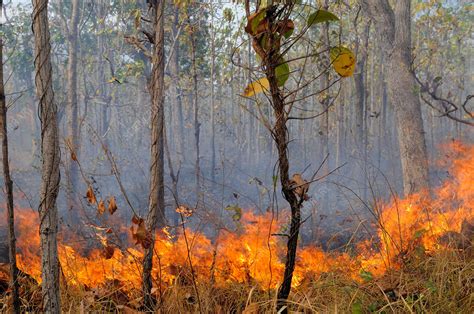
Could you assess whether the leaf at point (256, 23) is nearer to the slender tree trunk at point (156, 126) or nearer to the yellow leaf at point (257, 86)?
the yellow leaf at point (257, 86)

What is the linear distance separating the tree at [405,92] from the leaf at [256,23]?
23.0 ft

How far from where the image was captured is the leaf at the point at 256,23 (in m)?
1.50

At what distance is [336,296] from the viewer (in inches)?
104

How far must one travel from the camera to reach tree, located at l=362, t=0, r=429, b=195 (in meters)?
7.91

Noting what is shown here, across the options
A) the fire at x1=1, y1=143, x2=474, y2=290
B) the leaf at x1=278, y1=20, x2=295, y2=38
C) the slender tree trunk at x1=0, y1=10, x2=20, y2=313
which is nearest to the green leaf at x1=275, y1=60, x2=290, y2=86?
the leaf at x1=278, y1=20, x2=295, y2=38

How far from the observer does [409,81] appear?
26.1ft

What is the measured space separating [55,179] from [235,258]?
222 centimetres

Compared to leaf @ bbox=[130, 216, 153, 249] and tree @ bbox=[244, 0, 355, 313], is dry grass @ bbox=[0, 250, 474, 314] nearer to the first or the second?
leaf @ bbox=[130, 216, 153, 249]

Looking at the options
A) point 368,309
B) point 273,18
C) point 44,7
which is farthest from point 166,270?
point 273,18

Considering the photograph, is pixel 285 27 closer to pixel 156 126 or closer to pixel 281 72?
pixel 281 72

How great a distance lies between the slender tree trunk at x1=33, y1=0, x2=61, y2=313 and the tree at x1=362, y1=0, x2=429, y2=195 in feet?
22.4

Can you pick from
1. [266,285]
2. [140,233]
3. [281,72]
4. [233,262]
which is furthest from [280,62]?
[233,262]

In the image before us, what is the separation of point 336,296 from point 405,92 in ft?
20.2

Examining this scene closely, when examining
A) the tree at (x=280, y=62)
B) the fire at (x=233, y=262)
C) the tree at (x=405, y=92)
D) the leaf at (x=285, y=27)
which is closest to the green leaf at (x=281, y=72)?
the tree at (x=280, y=62)
